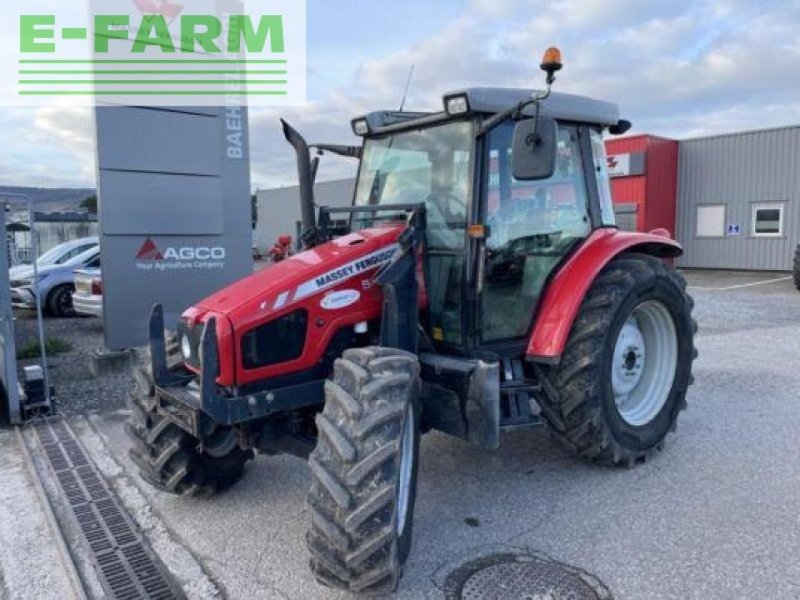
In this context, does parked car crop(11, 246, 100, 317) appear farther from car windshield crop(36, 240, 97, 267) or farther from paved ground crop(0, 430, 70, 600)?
paved ground crop(0, 430, 70, 600)

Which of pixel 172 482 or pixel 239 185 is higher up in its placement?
pixel 239 185

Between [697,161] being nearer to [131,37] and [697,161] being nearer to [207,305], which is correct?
[131,37]

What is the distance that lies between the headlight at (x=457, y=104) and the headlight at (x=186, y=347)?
1858mm

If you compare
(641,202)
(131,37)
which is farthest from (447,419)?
(641,202)

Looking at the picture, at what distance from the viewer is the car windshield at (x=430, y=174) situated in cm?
362

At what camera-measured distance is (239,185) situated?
8.22 m

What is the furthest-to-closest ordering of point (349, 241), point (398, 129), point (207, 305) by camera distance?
point (398, 129), point (349, 241), point (207, 305)

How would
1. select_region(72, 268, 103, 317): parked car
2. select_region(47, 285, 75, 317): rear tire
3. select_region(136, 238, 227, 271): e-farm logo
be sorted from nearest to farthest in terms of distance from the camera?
1. select_region(136, 238, 227, 271): e-farm logo
2. select_region(72, 268, 103, 317): parked car
3. select_region(47, 285, 75, 317): rear tire

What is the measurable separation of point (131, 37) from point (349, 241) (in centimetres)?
530

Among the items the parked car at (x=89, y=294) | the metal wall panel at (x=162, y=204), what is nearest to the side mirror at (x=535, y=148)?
the metal wall panel at (x=162, y=204)

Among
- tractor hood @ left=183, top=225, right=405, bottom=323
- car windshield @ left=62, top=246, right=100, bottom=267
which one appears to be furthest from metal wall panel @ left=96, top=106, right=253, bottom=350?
car windshield @ left=62, top=246, right=100, bottom=267

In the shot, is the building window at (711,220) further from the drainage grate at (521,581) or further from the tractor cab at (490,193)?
the drainage grate at (521,581)

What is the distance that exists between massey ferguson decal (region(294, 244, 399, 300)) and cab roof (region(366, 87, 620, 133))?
0.87 meters

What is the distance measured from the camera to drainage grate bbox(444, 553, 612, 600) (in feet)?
9.17
